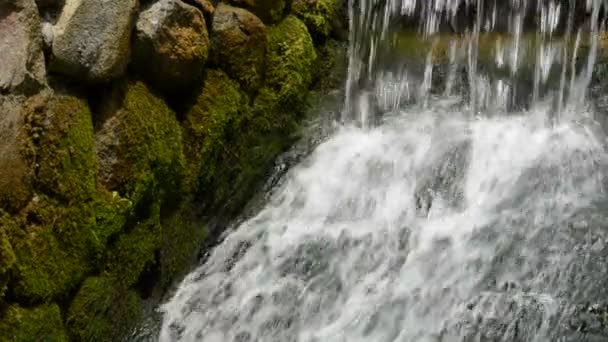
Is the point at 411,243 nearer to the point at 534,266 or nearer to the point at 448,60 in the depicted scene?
the point at 534,266

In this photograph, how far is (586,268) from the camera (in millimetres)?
4180

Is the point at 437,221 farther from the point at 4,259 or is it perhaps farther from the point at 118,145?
the point at 4,259

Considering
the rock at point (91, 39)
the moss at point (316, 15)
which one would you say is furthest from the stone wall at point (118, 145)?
the moss at point (316, 15)

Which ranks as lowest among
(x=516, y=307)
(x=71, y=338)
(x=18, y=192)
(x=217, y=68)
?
(x=71, y=338)

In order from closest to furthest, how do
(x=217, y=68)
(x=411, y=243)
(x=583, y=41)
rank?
(x=411, y=243) < (x=217, y=68) < (x=583, y=41)

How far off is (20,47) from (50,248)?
1.06 m

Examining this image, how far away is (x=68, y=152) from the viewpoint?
165 inches

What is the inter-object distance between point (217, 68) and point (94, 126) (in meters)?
1.23

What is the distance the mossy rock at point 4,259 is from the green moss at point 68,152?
0.41m

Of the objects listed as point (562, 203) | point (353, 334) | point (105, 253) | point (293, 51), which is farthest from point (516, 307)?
point (293, 51)

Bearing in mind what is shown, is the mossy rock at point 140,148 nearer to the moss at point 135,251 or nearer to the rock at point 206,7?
the moss at point 135,251

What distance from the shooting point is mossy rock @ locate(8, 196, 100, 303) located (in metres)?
3.90

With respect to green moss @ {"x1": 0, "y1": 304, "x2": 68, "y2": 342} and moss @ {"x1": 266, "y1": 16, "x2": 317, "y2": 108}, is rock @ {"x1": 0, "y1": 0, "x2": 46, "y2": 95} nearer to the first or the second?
green moss @ {"x1": 0, "y1": 304, "x2": 68, "y2": 342}

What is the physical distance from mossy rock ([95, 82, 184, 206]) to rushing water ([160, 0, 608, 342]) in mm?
707
